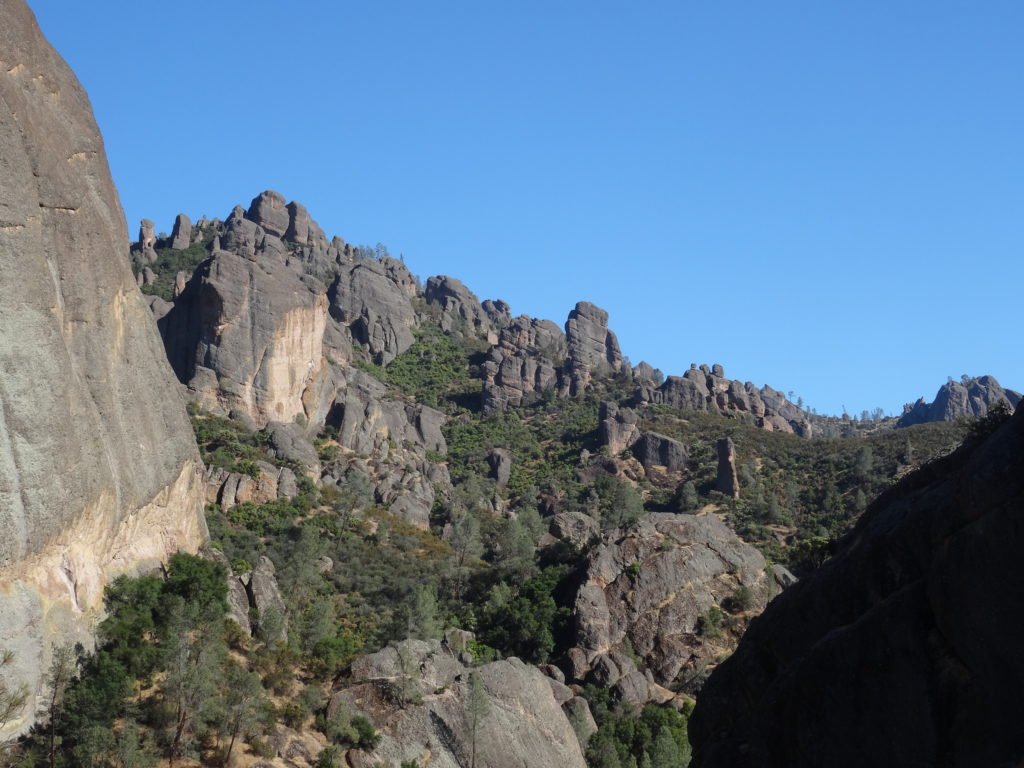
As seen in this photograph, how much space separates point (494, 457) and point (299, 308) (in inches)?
1239

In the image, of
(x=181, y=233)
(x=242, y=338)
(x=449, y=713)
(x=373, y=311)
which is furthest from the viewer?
(x=181, y=233)

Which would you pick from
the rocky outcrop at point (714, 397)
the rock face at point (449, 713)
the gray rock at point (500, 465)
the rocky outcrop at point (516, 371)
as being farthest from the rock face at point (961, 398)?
the rock face at point (449, 713)

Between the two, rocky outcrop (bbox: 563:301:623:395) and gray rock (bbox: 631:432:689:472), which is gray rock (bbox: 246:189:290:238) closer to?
rocky outcrop (bbox: 563:301:623:395)

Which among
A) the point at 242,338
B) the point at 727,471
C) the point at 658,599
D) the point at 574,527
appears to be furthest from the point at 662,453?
the point at 658,599

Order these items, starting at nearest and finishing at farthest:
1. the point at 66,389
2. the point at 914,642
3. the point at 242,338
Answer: the point at 914,642, the point at 66,389, the point at 242,338

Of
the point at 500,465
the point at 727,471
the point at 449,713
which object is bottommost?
the point at 449,713

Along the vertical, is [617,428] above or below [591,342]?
below

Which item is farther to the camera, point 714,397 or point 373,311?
point 373,311

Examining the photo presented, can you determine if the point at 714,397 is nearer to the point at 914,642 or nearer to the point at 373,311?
the point at 373,311

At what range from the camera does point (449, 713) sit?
1670 inches

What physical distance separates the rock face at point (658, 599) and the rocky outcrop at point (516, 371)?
68968mm

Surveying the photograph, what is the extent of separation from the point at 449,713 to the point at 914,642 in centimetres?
3106

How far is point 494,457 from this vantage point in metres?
114

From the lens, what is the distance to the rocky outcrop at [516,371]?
134 m
